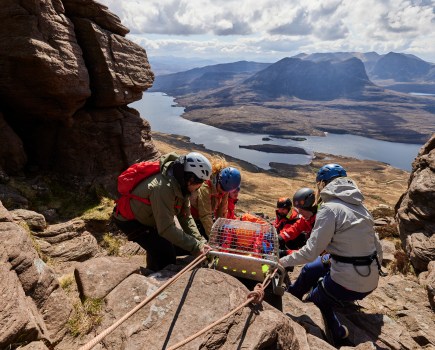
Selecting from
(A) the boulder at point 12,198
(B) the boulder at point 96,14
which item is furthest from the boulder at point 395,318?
(B) the boulder at point 96,14

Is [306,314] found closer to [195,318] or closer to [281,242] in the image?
[195,318]

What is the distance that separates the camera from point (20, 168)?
54.5ft

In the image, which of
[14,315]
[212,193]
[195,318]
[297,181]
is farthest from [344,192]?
[297,181]

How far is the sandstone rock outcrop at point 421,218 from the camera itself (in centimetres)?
1181

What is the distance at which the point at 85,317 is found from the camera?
6016 millimetres

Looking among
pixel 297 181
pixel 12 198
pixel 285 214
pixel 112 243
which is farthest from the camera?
pixel 297 181

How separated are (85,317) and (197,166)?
12.8 ft

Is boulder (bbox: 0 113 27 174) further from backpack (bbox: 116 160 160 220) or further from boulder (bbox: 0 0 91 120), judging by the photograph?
backpack (bbox: 116 160 160 220)

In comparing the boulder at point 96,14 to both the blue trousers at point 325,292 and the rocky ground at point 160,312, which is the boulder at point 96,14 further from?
the blue trousers at point 325,292

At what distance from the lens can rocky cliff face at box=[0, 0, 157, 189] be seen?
600 inches

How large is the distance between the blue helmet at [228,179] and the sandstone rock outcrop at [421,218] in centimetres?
779

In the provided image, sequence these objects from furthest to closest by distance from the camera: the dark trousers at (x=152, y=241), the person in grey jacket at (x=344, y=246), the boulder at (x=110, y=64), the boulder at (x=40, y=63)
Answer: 1. the boulder at (x=110, y=64)
2. the boulder at (x=40, y=63)
3. the dark trousers at (x=152, y=241)
4. the person in grey jacket at (x=344, y=246)

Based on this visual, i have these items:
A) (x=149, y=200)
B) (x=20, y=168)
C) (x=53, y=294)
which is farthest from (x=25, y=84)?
(x=53, y=294)

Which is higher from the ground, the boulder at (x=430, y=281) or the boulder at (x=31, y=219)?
the boulder at (x=31, y=219)
